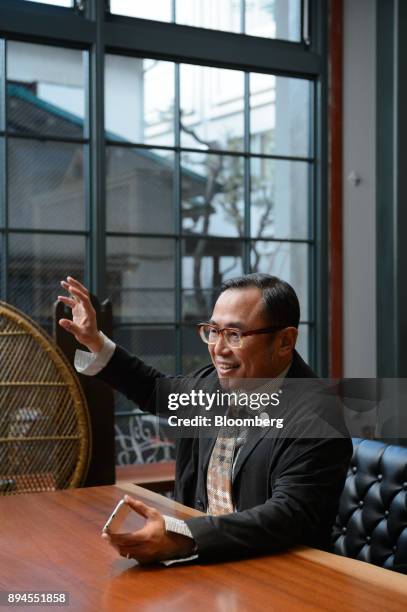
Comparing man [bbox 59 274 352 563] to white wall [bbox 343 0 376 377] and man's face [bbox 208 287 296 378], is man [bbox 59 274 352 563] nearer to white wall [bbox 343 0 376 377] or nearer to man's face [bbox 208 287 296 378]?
man's face [bbox 208 287 296 378]

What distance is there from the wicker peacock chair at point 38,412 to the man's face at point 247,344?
3.12 ft

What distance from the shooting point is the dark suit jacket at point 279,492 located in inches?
59.1

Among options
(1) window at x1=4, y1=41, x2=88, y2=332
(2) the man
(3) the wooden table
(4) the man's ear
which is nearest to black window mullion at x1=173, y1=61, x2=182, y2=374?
(1) window at x1=4, y1=41, x2=88, y2=332

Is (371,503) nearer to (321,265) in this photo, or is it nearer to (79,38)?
(321,265)

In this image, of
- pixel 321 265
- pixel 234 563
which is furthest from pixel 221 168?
pixel 234 563

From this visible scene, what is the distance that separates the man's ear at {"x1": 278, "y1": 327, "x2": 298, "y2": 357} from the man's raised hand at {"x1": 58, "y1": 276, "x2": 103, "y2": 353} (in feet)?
1.80

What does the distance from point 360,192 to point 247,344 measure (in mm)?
2404

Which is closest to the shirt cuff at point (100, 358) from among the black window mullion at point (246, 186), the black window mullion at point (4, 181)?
the black window mullion at point (4, 181)

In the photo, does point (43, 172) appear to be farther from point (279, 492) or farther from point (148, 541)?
point (148, 541)

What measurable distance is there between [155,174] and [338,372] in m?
1.31

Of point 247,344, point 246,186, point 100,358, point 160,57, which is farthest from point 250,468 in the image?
point 160,57

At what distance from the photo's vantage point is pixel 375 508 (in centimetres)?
210

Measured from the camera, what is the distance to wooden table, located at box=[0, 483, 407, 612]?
49.8 inches

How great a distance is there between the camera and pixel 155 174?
3652mm
